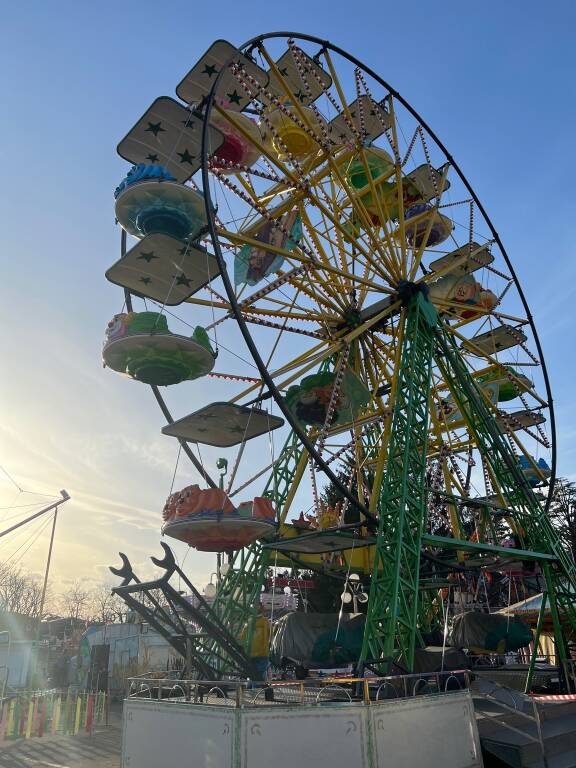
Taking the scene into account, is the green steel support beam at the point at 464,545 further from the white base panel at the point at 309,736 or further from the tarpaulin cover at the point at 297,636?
the tarpaulin cover at the point at 297,636

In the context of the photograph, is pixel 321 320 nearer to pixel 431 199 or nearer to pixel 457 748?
pixel 431 199

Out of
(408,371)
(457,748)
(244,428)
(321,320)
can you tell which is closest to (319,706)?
(457,748)

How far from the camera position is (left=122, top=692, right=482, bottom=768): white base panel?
21.0 ft

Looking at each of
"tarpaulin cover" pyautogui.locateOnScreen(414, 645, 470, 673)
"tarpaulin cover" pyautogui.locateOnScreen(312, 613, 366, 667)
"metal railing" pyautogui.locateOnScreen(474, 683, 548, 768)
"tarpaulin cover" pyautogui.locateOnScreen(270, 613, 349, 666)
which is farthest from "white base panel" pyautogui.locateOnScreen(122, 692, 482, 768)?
"tarpaulin cover" pyautogui.locateOnScreen(414, 645, 470, 673)

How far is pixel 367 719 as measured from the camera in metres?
6.62

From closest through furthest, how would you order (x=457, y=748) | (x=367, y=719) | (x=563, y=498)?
1. (x=367, y=719)
2. (x=457, y=748)
3. (x=563, y=498)

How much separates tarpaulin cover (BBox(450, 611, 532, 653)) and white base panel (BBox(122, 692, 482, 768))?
7.81 metres

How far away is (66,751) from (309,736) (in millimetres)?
8632

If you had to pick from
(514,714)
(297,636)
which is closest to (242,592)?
(297,636)

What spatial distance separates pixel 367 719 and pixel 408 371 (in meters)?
6.99

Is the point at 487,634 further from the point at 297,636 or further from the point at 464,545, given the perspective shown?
the point at 464,545

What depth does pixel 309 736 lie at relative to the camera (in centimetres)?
649

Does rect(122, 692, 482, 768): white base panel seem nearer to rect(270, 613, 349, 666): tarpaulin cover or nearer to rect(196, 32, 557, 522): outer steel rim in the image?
rect(196, 32, 557, 522): outer steel rim

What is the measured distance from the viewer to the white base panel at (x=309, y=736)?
21.0ft
